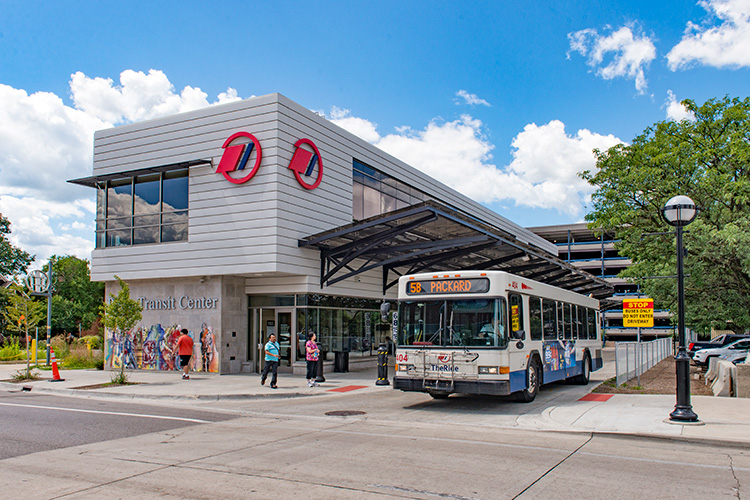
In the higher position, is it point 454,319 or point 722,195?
point 722,195

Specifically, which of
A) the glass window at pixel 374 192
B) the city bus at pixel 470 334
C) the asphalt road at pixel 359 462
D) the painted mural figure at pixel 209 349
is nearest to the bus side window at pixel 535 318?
the city bus at pixel 470 334

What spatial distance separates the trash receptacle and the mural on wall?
14.9 feet

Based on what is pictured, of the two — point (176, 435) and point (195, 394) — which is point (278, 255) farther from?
point (176, 435)

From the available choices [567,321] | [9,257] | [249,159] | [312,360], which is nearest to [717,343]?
[567,321]

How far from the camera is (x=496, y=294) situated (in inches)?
486

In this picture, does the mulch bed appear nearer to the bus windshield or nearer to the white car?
the bus windshield

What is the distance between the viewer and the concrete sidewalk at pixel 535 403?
34.1 feet

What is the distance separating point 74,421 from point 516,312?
9.20 meters

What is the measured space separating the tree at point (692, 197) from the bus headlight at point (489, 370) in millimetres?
13681

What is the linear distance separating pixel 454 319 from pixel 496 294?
1.05 m

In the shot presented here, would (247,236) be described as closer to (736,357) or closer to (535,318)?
(535,318)

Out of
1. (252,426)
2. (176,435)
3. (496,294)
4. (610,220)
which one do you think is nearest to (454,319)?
(496,294)

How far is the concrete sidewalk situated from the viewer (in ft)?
34.1

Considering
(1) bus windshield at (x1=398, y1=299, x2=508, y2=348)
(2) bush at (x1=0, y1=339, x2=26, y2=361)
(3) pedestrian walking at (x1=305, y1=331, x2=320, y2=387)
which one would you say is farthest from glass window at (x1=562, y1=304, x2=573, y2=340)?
(2) bush at (x1=0, y1=339, x2=26, y2=361)
